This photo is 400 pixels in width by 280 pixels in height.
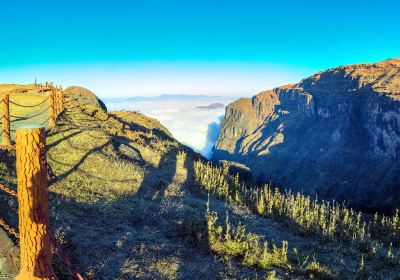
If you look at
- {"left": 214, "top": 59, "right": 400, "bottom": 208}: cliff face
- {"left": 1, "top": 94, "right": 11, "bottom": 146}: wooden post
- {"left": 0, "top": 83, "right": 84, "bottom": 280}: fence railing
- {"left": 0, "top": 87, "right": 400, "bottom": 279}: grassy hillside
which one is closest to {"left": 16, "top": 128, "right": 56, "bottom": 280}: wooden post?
{"left": 0, "top": 83, "right": 84, "bottom": 280}: fence railing

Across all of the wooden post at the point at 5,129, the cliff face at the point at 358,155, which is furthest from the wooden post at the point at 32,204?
the cliff face at the point at 358,155

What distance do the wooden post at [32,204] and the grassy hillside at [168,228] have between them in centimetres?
335

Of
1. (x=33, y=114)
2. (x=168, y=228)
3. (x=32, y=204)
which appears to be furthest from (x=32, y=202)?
(x=33, y=114)

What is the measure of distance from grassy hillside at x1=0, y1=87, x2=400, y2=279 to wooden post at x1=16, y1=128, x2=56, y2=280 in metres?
3.35

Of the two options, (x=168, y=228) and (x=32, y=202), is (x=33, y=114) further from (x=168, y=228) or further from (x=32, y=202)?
(x=32, y=202)

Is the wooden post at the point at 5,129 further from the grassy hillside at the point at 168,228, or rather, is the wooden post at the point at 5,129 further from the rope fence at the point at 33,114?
the grassy hillside at the point at 168,228

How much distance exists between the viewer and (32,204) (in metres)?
5.48

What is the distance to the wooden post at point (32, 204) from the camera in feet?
17.5

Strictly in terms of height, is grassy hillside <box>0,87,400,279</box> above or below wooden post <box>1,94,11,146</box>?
below

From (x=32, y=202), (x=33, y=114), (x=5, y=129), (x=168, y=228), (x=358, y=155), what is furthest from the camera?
(x=358, y=155)

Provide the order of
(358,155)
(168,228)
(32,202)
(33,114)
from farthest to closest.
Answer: (358,155)
(33,114)
(168,228)
(32,202)

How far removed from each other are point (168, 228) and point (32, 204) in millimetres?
8755

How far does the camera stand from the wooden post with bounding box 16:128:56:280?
5.32 metres

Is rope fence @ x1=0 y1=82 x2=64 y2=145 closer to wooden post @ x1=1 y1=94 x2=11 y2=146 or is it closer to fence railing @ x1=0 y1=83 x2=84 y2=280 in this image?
wooden post @ x1=1 y1=94 x2=11 y2=146
